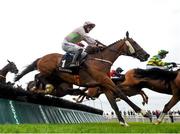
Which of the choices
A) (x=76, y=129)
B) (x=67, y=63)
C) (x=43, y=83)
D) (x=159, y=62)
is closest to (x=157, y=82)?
(x=159, y=62)

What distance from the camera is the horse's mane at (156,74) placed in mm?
14379

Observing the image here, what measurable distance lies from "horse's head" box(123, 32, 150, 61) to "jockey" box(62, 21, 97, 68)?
2.79 feet

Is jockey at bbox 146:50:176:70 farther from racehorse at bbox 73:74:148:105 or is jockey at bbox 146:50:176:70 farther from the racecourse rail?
the racecourse rail

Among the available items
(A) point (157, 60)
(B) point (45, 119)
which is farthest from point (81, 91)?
(A) point (157, 60)

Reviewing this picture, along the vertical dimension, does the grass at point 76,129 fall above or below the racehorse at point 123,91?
above

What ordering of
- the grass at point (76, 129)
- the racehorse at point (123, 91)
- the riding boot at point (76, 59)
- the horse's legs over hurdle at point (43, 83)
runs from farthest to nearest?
1. the racehorse at point (123, 91)
2. the horse's legs over hurdle at point (43, 83)
3. the riding boot at point (76, 59)
4. the grass at point (76, 129)

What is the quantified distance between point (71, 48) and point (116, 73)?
7.10 metres

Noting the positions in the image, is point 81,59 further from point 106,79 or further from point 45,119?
point 45,119

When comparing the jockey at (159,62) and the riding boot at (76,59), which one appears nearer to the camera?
the riding boot at (76,59)

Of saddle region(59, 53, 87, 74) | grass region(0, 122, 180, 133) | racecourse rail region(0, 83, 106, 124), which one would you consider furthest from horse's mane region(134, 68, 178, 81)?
grass region(0, 122, 180, 133)

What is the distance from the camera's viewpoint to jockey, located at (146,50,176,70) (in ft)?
50.4

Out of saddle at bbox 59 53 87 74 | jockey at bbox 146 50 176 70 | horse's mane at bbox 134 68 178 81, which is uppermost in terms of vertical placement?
saddle at bbox 59 53 87 74

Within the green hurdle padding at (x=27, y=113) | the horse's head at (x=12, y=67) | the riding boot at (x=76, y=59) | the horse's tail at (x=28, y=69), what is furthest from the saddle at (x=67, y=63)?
the horse's head at (x=12, y=67)

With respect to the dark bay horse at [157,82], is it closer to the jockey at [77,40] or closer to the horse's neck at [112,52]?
the horse's neck at [112,52]
